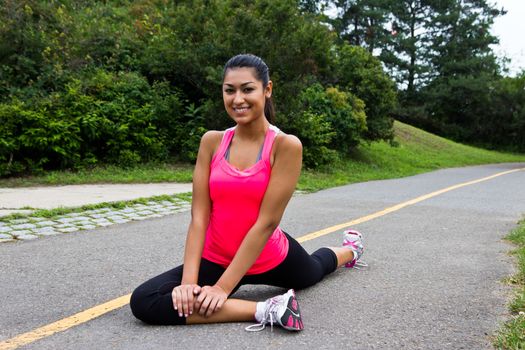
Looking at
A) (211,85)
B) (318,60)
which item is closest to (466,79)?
(318,60)

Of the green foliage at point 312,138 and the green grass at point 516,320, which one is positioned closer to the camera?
the green grass at point 516,320

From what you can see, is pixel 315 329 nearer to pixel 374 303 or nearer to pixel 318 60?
pixel 374 303

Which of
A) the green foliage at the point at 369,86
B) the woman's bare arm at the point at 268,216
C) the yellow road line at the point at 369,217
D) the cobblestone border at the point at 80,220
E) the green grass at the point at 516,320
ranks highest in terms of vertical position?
the green foliage at the point at 369,86

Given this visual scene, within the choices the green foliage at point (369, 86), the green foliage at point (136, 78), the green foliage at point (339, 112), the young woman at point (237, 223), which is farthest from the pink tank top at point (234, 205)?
the green foliage at point (369, 86)

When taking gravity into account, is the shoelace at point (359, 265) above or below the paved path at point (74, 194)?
above

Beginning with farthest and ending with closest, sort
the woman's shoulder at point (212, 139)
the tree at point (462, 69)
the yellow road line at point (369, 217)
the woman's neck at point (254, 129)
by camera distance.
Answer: the tree at point (462, 69) < the yellow road line at point (369, 217) < the woman's shoulder at point (212, 139) < the woman's neck at point (254, 129)

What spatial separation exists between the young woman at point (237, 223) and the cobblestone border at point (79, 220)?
3.18 meters

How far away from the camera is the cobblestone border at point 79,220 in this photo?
20.5 feet

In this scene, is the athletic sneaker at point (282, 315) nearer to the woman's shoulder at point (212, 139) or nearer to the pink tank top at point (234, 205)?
the pink tank top at point (234, 205)

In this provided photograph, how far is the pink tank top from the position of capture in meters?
3.57

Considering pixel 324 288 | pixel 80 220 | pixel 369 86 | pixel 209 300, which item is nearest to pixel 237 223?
pixel 209 300

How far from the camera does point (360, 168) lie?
59.8 ft

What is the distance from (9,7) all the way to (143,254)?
11.4 metres

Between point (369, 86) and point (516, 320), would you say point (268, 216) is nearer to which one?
point (516, 320)
